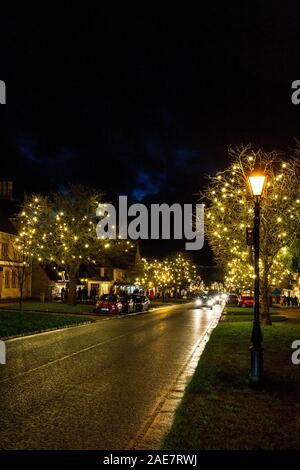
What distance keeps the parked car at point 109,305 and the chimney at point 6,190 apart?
85.1ft

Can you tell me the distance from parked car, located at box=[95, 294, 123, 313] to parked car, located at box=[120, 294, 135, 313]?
118 cm

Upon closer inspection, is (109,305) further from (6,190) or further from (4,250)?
(6,190)

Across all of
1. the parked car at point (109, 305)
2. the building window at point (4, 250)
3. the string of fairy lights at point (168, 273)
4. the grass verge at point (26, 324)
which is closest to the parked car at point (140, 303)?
the parked car at point (109, 305)

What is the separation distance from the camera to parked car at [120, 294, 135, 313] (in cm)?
4128

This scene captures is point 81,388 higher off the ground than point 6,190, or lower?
lower

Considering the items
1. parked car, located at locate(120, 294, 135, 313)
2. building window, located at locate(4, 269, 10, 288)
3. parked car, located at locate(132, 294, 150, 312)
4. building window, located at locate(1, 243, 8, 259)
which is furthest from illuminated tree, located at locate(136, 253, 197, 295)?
parked car, located at locate(120, 294, 135, 313)

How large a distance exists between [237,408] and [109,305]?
30.3 meters

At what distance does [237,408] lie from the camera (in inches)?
334

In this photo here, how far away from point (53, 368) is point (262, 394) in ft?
18.1

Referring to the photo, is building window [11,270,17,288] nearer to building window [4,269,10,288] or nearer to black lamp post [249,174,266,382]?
building window [4,269,10,288]

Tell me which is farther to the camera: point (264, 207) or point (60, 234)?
point (60, 234)

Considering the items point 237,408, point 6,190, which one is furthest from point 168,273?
point 237,408

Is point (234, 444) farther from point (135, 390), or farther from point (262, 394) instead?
point (135, 390)

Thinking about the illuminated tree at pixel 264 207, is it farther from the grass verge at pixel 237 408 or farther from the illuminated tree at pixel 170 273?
the illuminated tree at pixel 170 273
